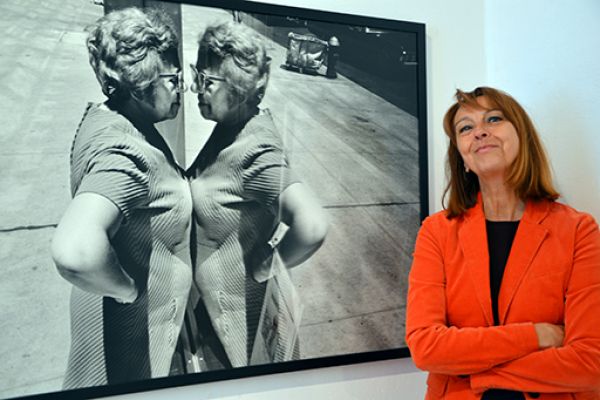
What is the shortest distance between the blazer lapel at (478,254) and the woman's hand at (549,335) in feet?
0.35

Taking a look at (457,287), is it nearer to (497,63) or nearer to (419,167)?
(419,167)

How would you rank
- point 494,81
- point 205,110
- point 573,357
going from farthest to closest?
point 494,81, point 205,110, point 573,357

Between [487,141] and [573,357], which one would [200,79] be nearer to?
[487,141]

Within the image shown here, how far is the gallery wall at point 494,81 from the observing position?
4.67 feet

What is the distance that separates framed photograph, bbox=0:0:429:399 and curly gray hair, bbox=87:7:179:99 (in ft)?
0.08

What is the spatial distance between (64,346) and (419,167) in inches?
46.0

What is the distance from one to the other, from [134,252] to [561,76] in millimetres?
1362

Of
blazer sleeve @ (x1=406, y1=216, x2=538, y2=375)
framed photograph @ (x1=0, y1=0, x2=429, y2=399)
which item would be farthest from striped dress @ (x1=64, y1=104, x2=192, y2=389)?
blazer sleeve @ (x1=406, y1=216, x2=538, y2=375)

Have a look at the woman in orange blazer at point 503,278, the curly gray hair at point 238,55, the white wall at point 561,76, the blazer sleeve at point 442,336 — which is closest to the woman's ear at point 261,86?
the curly gray hair at point 238,55

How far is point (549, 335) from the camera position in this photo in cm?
114

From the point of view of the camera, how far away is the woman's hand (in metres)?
1.14

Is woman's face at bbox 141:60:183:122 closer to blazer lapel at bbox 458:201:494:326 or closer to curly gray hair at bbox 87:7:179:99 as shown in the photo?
curly gray hair at bbox 87:7:179:99

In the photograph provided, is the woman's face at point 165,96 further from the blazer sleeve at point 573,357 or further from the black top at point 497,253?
the blazer sleeve at point 573,357

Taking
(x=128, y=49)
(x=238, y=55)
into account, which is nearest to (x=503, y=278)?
(x=238, y=55)
